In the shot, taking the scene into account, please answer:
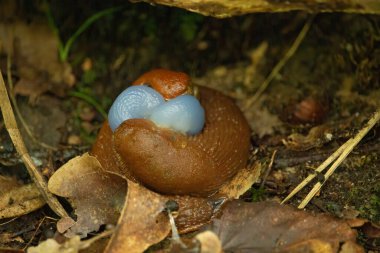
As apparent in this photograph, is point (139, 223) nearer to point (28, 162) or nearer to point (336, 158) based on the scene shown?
point (28, 162)

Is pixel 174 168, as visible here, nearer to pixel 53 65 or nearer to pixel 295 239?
pixel 295 239

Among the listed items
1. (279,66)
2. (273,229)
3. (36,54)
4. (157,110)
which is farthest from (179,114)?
A: (36,54)

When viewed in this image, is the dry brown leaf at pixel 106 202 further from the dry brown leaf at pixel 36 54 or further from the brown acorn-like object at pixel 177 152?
the dry brown leaf at pixel 36 54

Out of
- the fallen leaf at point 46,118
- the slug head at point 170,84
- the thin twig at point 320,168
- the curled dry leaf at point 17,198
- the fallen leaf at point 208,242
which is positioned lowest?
the curled dry leaf at point 17,198

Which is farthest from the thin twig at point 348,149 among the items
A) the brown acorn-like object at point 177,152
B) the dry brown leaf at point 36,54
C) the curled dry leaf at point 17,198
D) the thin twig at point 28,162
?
the dry brown leaf at point 36,54

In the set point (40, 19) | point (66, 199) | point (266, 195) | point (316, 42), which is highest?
point (316, 42)

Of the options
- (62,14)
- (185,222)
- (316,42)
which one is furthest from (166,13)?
(185,222)

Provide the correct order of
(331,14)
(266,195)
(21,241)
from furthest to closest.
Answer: (331,14) < (266,195) < (21,241)
